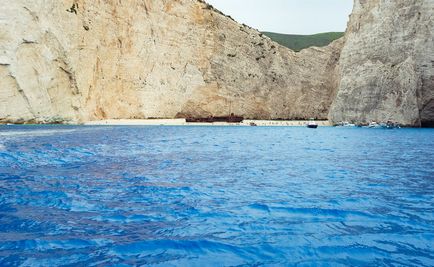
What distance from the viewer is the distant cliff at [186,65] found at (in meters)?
60.8

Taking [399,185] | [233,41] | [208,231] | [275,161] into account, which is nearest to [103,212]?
[208,231]

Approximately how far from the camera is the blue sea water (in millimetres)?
6137

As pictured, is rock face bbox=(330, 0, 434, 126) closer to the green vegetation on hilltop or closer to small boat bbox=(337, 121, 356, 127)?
small boat bbox=(337, 121, 356, 127)

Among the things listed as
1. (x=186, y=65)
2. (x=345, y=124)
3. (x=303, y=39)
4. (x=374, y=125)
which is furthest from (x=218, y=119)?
(x=303, y=39)

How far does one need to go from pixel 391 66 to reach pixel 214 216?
224ft

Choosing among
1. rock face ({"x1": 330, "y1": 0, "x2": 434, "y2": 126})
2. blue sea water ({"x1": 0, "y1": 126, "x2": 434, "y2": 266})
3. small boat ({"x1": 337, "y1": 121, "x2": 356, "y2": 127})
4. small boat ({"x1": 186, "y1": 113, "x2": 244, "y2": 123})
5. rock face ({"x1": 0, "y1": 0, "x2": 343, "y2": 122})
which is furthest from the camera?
small boat ({"x1": 186, "y1": 113, "x2": 244, "y2": 123})

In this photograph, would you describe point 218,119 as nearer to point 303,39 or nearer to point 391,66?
point 391,66

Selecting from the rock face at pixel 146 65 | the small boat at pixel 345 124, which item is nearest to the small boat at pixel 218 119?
the rock face at pixel 146 65

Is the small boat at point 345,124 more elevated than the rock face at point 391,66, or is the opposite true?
the rock face at point 391,66

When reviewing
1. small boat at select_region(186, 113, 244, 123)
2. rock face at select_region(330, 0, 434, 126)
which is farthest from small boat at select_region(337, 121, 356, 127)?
small boat at select_region(186, 113, 244, 123)

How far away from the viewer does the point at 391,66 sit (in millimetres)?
68188

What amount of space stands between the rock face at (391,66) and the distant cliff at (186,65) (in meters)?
0.17

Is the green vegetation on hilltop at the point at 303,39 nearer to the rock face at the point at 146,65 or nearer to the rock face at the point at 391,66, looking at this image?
the rock face at the point at 146,65

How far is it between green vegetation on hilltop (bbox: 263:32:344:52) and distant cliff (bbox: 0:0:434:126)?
132 ft
